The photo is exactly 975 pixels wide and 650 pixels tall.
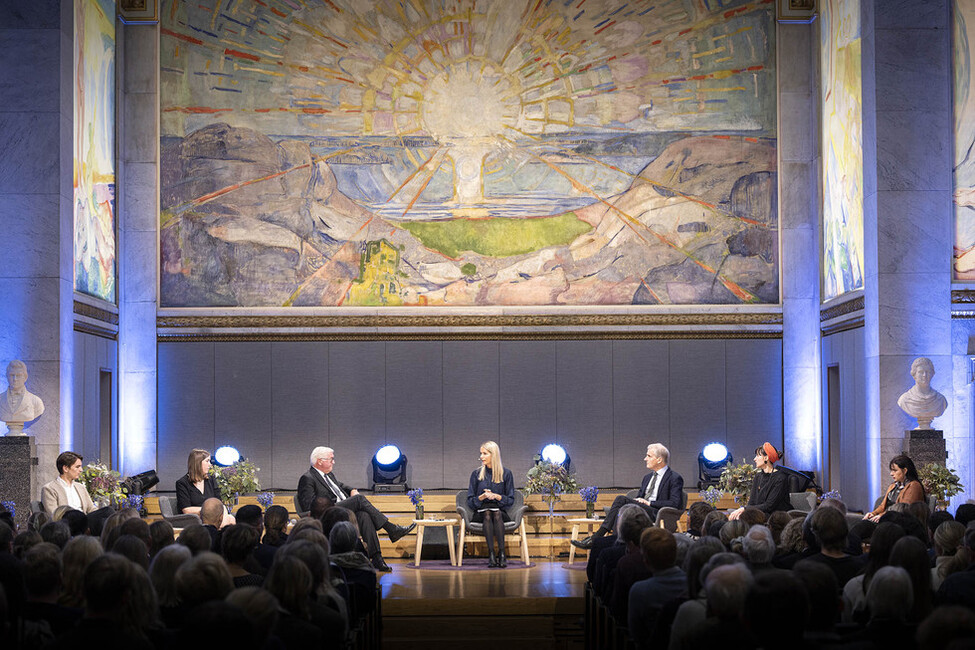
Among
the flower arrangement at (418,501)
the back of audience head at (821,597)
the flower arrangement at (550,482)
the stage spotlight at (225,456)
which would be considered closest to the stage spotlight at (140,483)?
the stage spotlight at (225,456)

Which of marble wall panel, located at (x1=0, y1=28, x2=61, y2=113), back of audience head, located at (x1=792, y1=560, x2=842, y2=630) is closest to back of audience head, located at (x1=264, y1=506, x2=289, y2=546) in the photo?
back of audience head, located at (x1=792, y1=560, x2=842, y2=630)

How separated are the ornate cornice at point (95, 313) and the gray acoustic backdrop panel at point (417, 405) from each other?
12.1ft

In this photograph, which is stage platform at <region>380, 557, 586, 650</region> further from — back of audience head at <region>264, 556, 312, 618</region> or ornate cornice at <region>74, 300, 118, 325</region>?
ornate cornice at <region>74, 300, 118, 325</region>

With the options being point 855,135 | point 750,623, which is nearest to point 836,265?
point 855,135

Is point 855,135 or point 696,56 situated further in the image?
point 696,56

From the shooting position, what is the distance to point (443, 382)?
15.3 metres

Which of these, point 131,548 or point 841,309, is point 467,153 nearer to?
point 841,309

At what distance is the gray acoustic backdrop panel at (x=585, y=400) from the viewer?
1527cm

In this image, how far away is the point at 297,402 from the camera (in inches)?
600

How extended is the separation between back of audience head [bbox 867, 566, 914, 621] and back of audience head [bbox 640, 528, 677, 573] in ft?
4.67

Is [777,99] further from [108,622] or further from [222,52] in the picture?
[108,622]

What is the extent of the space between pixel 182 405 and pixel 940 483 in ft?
31.7

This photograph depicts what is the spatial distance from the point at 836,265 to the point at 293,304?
7274mm

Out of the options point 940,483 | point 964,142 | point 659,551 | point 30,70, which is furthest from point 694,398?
point 659,551
